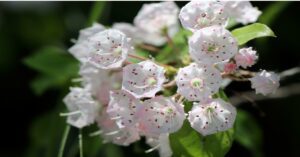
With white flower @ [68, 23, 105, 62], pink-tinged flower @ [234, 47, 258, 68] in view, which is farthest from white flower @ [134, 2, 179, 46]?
pink-tinged flower @ [234, 47, 258, 68]

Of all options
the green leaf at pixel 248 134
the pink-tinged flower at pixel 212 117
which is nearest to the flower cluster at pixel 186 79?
the pink-tinged flower at pixel 212 117

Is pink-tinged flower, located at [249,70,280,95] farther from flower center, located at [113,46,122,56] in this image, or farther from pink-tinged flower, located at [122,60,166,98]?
flower center, located at [113,46,122,56]

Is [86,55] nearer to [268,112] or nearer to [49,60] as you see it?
[49,60]

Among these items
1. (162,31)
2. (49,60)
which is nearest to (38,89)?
(49,60)

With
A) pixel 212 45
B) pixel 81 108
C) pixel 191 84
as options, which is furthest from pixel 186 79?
pixel 81 108

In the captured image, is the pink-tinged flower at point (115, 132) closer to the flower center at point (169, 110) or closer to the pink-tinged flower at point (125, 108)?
the pink-tinged flower at point (125, 108)
